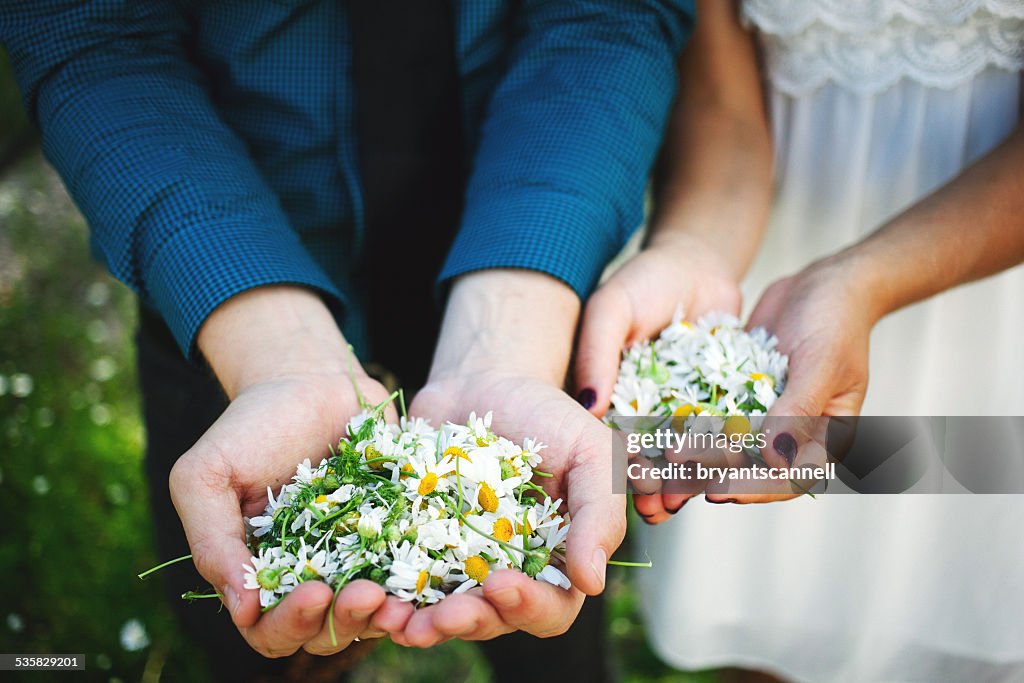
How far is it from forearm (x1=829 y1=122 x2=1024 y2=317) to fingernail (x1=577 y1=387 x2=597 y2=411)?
23.4 inches

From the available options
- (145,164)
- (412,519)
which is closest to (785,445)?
(412,519)

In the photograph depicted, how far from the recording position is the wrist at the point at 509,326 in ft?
4.69

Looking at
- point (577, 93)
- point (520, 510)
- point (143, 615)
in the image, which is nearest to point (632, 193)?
point (577, 93)

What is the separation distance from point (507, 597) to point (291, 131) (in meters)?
1.08

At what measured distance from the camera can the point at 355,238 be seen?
1.69 meters

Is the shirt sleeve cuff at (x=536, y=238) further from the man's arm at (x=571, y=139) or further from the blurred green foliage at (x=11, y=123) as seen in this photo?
the blurred green foliage at (x=11, y=123)

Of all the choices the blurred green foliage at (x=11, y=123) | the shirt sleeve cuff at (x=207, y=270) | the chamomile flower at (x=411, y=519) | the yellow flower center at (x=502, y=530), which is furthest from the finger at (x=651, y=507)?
the blurred green foliage at (x=11, y=123)

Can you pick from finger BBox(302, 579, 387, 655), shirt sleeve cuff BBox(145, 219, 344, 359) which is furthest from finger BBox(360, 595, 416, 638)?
shirt sleeve cuff BBox(145, 219, 344, 359)

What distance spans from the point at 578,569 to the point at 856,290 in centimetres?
87

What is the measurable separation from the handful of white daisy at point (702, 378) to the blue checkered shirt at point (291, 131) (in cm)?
22

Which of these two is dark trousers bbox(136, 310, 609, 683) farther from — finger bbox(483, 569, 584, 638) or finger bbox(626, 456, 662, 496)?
finger bbox(483, 569, 584, 638)

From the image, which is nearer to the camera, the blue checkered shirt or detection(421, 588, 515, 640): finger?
detection(421, 588, 515, 640): finger

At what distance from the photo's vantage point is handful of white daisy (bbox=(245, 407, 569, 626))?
1088mm

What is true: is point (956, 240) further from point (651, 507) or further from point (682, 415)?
point (651, 507)
